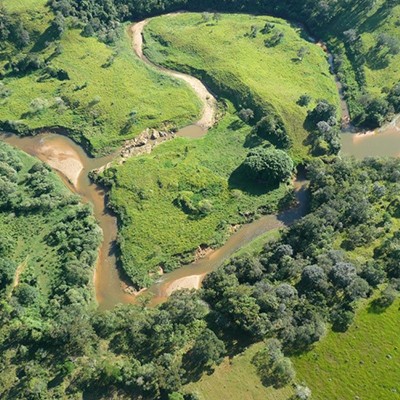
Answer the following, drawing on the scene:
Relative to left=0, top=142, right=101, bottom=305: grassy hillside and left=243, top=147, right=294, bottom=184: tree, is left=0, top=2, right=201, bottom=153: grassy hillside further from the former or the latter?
left=243, top=147, right=294, bottom=184: tree

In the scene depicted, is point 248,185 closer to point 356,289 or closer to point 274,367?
point 356,289

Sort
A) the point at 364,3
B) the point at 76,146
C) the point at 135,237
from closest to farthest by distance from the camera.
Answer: the point at 135,237, the point at 76,146, the point at 364,3

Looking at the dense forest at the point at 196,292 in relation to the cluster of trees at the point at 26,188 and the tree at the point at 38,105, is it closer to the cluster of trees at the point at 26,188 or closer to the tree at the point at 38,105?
the cluster of trees at the point at 26,188

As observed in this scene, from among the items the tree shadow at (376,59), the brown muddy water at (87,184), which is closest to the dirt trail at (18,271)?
the brown muddy water at (87,184)

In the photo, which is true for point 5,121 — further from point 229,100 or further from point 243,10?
point 243,10

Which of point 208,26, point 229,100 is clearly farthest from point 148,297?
point 208,26
